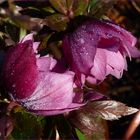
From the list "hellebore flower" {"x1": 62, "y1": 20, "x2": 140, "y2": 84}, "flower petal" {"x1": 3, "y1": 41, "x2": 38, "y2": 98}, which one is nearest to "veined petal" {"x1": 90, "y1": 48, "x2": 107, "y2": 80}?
"hellebore flower" {"x1": 62, "y1": 20, "x2": 140, "y2": 84}

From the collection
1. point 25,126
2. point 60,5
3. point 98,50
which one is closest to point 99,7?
point 60,5

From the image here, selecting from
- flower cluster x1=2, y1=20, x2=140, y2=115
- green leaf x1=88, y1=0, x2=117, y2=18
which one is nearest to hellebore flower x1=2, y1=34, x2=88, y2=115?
flower cluster x1=2, y1=20, x2=140, y2=115

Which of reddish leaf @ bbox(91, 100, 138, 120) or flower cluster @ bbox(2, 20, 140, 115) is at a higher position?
A: flower cluster @ bbox(2, 20, 140, 115)

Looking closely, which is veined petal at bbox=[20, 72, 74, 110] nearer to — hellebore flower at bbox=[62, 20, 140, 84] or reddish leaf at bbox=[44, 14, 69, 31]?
hellebore flower at bbox=[62, 20, 140, 84]

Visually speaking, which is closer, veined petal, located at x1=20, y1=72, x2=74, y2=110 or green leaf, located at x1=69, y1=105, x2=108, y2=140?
veined petal, located at x1=20, y1=72, x2=74, y2=110

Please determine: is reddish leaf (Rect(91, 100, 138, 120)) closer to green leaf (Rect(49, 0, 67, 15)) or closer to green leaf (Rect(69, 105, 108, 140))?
green leaf (Rect(69, 105, 108, 140))

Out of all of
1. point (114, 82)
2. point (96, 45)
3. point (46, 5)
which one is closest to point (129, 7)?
point (114, 82)

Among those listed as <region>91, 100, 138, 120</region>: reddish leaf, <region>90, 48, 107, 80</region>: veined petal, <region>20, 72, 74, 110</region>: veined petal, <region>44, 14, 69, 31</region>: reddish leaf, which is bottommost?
<region>91, 100, 138, 120</region>: reddish leaf

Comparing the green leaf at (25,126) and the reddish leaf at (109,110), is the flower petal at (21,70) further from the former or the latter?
the reddish leaf at (109,110)
